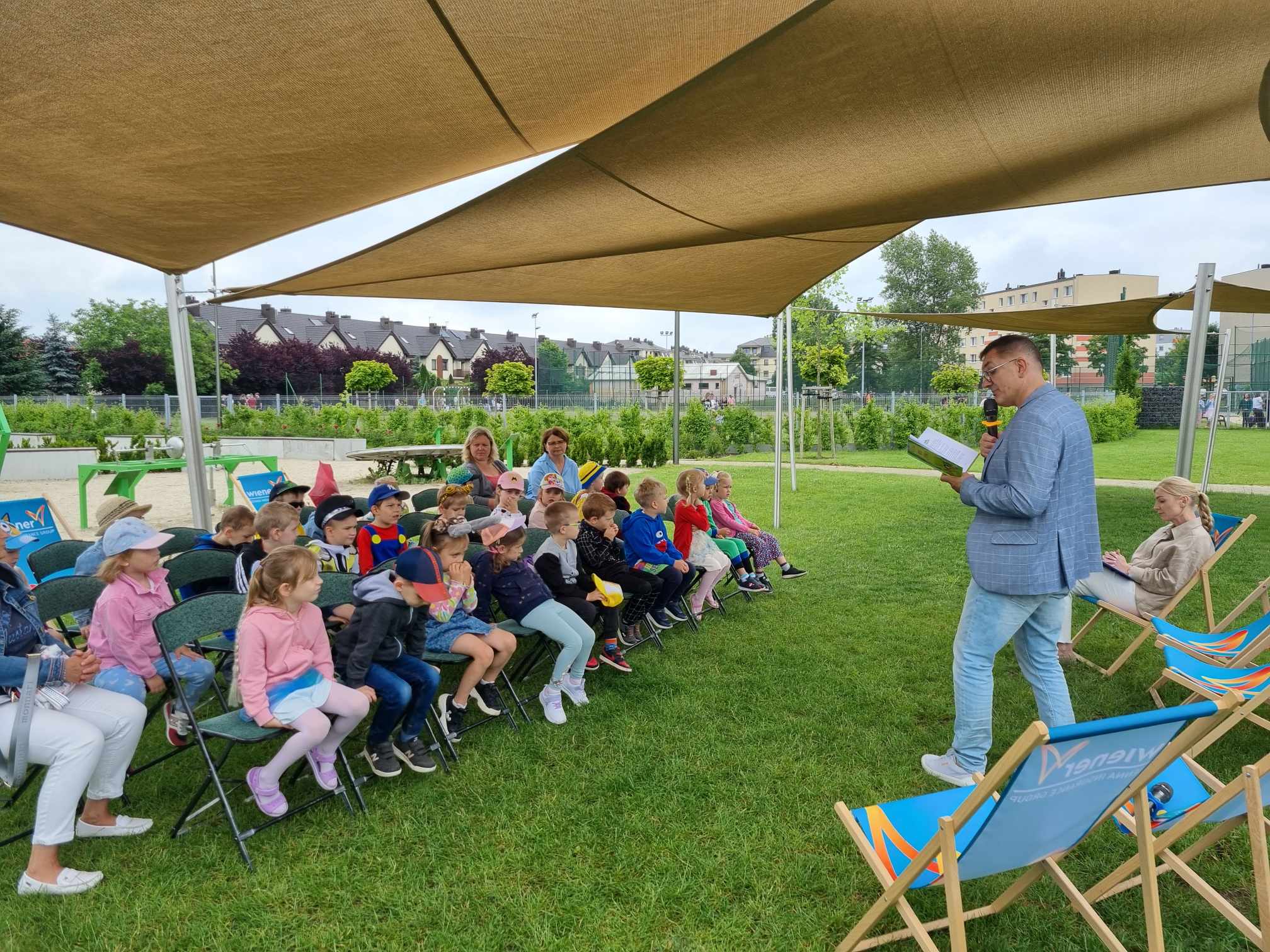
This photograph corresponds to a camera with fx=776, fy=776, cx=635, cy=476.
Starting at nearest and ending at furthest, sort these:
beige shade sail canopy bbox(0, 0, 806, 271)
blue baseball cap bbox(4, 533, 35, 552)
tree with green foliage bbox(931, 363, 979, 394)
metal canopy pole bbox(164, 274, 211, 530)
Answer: beige shade sail canopy bbox(0, 0, 806, 271) < metal canopy pole bbox(164, 274, 211, 530) < blue baseball cap bbox(4, 533, 35, 552) < tree with green foliage bbox(931, 363, 979, 394)

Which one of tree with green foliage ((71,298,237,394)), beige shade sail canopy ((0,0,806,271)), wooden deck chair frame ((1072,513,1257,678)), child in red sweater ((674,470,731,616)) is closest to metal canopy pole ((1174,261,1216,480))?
wooden deck chair frame ((1072,513,1257,678))

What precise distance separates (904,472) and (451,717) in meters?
14.2

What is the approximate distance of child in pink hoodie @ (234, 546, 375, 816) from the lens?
313cm

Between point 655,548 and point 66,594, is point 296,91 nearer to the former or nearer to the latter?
point 66,594

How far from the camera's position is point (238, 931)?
2.63 metres

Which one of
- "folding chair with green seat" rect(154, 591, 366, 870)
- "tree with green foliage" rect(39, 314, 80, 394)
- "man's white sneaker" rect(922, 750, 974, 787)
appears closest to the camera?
"folding chair with green seat" rect(154, 591, 366, 870)

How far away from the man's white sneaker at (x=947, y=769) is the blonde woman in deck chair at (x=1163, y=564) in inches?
64.7

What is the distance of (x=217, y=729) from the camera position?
3.08 m

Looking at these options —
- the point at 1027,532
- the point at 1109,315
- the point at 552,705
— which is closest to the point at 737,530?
the point at 552,705

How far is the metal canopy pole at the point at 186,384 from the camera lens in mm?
5391

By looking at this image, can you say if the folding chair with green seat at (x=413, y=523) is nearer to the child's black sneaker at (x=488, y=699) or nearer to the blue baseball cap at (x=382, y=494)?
the blue baseball cap at (x=382, y=494)

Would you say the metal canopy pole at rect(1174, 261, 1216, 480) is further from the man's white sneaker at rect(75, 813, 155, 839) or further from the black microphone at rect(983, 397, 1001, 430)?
the man's white sneaker at rect(75, 813, 155, 839)

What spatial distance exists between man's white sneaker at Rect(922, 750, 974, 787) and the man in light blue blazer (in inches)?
9.3

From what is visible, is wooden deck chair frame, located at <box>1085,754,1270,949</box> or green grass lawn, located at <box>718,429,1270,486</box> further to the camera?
green grass lawn, located at <box>718,429,1270,486</box>
